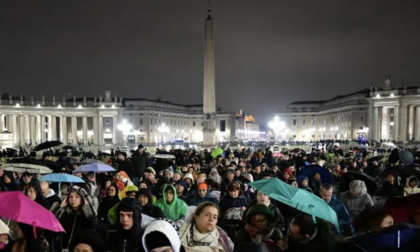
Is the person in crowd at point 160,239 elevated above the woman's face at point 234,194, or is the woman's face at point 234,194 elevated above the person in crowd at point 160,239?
the person in crowd at point 160,239

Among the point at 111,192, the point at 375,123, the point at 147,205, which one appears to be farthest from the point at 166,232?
the point at 375,123

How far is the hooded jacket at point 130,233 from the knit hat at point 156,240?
4.01 feet

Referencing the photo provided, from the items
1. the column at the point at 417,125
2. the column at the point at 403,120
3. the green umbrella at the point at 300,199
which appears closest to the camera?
the green umbrella at the point at 300,199

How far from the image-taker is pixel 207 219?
462cm

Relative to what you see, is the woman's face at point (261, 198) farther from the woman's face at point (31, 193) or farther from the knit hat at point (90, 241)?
the woman's face at point (31, 193)

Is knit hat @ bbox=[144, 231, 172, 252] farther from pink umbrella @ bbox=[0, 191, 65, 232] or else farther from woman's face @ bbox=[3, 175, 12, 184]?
woman's face @ bbox=[3, 175, 12, 184]

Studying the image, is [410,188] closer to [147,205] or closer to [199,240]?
[147,205]

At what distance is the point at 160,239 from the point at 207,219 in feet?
2.72

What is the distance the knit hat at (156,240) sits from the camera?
3.92 metres

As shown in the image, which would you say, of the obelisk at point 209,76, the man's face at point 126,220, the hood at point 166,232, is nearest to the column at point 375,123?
the obelisk at point 209,76

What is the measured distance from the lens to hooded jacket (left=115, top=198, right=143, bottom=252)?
523cm

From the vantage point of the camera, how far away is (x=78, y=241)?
3.87 metres

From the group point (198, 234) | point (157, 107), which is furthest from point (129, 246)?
point (157, 107)

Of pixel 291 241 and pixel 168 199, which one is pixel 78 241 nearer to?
pixel 291 241
